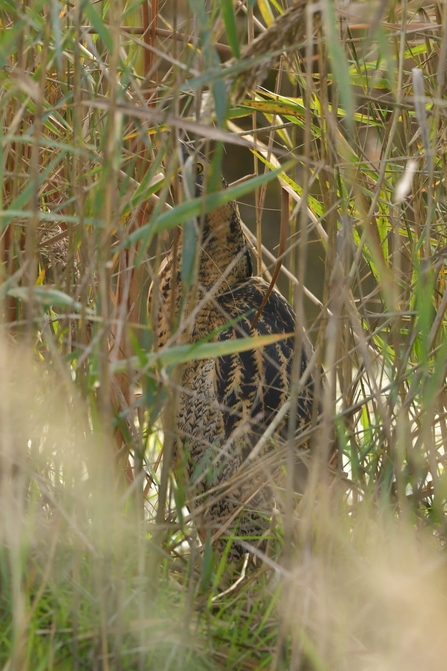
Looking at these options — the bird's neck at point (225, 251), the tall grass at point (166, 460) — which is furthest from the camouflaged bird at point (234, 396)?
the tall grass at point (166, 460)

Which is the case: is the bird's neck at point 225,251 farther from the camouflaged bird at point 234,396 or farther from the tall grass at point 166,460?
the tall grass at point 166,460

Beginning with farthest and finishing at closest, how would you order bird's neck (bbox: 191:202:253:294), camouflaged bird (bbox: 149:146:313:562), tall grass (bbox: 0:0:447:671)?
bird's neck (bbox: 191:202:253:294)
camouflaged bird (bbox: 149:146:313:562)
tall grass (bbox: 0:0:447:671)

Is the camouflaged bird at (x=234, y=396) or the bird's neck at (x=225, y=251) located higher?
the bird's neck at (x=225, y=251)

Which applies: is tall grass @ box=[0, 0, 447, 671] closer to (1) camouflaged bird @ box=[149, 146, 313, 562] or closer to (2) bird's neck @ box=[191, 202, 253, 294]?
(1) camouflaged bird @ box=[149, 146, 313, 562]

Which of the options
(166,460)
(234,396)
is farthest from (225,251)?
(166,460)

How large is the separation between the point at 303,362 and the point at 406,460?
0.50m

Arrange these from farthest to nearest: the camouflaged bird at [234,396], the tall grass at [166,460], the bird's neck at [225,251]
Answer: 1. the bird's neck at [225,251]
2. the camouflaged bird at [234,396]
3. the tall grass at [166,460]

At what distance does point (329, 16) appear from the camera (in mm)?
803

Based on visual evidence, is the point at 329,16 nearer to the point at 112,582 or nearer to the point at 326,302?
the point at 326,302

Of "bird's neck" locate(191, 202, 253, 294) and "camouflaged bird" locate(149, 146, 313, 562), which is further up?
"bird's neck" locate(191, 202, 253, 294)

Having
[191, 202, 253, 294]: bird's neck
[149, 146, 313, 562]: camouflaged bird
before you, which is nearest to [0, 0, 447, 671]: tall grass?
[149, 146, 313, 562]: camouflaged bird

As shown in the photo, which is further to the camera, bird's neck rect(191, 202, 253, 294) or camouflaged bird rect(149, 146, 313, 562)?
bird's neck rect(191, 202, 253, 294)

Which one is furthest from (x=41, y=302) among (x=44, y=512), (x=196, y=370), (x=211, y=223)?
(x=211, y=223)

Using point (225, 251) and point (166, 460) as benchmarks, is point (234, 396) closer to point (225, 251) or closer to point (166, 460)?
point (225, 251)
